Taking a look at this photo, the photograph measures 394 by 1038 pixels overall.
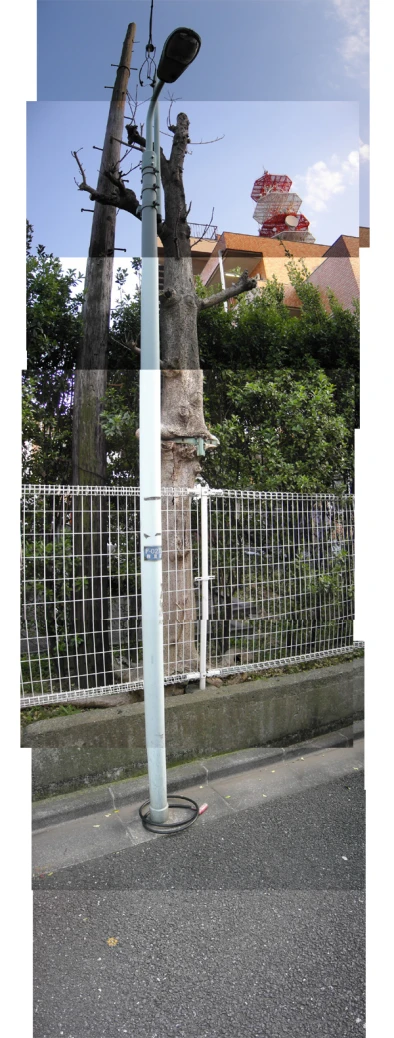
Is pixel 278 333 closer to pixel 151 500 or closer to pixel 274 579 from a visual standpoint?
pixel 151 500

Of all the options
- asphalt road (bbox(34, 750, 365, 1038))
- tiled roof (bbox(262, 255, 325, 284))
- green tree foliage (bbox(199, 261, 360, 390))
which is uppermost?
tiled roof (bbox(262, 255, 325, 284))

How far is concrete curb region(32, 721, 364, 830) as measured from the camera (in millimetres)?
1694

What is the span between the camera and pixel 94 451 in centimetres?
190

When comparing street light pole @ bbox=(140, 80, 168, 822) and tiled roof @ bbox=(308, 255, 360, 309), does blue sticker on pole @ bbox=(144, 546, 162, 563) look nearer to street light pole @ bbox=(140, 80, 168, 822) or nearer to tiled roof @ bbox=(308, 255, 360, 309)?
street light pole @ bbox=(140, 80, 168, 822)

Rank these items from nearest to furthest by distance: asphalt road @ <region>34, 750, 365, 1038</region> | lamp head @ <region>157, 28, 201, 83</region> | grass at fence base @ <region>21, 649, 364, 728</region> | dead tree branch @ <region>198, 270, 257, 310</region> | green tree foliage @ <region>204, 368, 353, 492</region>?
asphalt road @ <region>34, 750, 365, 1038</region>, lamp head @ <region>157, 28, 201, 83</region>, dead tree branch @ <region>198, 270, 257, 310</region>, green tree foliage @ <region>204, 368, 353, 492</region>, grass at fence base @ <region>21, 649, 364, 728</region>

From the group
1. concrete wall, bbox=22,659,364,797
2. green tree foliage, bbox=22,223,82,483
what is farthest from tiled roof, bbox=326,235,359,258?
concrete wall, bbox=22,659,364,797

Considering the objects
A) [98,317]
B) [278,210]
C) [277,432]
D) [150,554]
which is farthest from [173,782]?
[278,210]

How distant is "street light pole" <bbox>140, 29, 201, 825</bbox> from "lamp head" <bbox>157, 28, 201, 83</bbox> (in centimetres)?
23

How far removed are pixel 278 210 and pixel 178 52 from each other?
0.42 metres

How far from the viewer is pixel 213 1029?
44.9 inches

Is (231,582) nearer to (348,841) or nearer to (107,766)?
(107,766)

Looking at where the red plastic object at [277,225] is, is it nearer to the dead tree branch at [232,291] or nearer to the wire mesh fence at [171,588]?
the dead tree branch at [232,291]

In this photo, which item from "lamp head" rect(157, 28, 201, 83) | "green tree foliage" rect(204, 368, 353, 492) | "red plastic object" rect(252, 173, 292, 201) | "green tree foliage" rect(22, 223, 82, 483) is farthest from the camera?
"green tree foliage" rect(204, 368, 353, 492)

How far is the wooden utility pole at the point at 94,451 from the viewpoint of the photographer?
1473 mm
